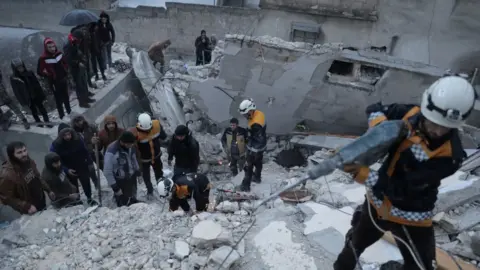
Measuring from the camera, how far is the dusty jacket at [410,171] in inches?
95.3

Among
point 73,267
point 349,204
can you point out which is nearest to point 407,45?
point 349,204

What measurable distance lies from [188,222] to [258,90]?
443cm

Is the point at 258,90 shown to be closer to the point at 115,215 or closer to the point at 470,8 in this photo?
the point at 115,215

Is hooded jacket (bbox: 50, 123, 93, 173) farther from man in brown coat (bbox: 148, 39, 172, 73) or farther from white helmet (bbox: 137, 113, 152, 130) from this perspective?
man in brown coat (bbox: 148, 39, 172, 73)

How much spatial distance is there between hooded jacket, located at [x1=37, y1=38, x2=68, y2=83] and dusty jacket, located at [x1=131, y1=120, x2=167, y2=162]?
1.88 meters

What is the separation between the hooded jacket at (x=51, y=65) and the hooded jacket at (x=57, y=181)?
200cm

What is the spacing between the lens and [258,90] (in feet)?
26.6

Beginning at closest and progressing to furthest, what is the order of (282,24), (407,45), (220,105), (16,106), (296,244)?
(296,244) → (16,106) → (220,105) → (407,45) → (282,24)

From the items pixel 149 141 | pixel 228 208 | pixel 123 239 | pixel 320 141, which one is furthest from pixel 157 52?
pixel 123 239

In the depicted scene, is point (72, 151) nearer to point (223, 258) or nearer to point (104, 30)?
point (223, 258)

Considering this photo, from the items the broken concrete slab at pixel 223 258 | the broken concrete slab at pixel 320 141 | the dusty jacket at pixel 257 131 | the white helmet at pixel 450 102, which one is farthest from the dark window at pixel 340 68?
the white helmet at pixel 450 102

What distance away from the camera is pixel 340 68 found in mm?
7906

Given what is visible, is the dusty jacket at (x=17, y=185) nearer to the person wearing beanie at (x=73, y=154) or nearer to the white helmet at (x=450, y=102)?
the person wearing beanie at (x=73, y=154)

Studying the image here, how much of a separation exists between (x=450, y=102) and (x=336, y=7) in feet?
30.5
